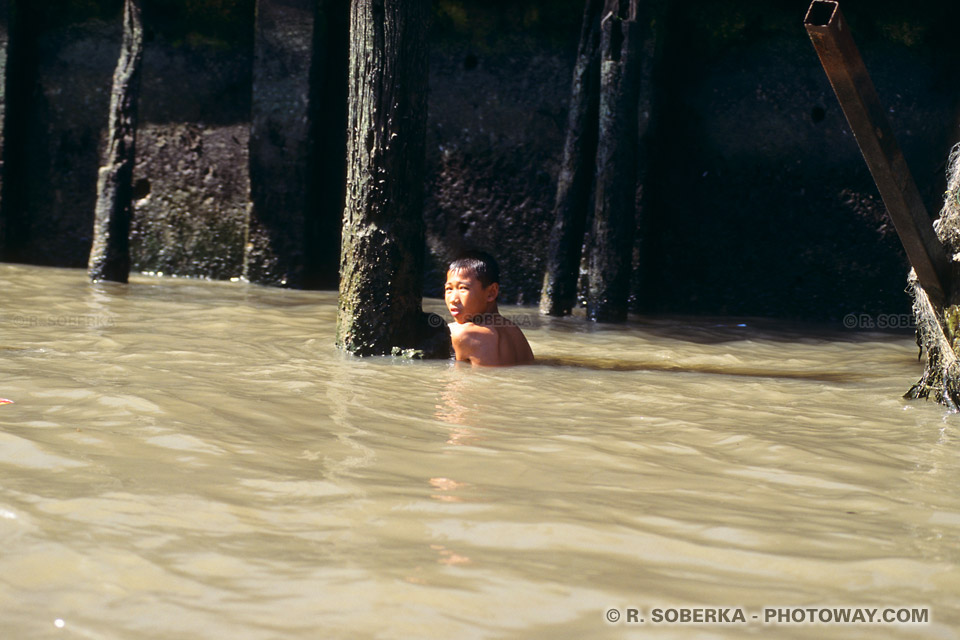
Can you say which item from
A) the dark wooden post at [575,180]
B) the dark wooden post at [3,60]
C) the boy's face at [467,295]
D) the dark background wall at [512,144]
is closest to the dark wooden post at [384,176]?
the boy's face at [467,295]

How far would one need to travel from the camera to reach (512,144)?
27.3 feet

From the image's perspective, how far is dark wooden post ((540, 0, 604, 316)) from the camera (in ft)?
24.4

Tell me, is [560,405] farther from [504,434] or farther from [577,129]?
[577,129]

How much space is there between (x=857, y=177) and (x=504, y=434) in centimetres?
566

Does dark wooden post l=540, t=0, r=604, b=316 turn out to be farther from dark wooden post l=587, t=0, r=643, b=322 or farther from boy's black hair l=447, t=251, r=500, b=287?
boy's black hair l=447, t=251, r=500, b=287

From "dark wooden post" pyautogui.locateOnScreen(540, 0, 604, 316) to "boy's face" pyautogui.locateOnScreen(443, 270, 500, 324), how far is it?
238 centimetres

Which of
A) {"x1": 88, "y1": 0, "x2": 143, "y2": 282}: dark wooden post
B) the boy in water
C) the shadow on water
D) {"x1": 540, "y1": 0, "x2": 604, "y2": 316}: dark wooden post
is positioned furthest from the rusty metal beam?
{"x1": 88, "y1": 0, "x2": 143, "y2": 282}: dark wooden post

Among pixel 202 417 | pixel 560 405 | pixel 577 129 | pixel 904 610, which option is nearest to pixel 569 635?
pixel 904 610

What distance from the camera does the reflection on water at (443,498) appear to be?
1.83m

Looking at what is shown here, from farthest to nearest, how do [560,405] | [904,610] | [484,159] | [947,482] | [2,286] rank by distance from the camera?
[484,159]
[2,286]
[560,405]
[947,482]
[904,610]

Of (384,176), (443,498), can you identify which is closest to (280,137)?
(384,176)

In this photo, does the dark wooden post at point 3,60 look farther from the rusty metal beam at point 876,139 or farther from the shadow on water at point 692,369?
the rusty metal beam at point 876,139

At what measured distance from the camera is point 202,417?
3.22 metres

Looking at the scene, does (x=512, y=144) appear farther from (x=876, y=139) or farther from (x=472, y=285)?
(x=876, y=139)
